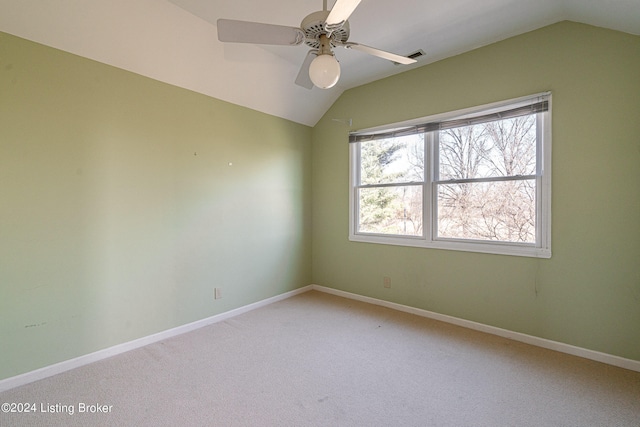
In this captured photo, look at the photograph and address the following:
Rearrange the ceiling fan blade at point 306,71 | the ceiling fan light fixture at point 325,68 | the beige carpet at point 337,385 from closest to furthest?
1. the ceiling fan light fixture at point 325,68
2. the beige carpet at point 337,385
3. the ceiling fan blade at point 306,71

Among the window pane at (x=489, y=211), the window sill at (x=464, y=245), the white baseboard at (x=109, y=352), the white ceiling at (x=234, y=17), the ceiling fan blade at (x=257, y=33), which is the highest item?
the white ceiling at (x=234, y=17)

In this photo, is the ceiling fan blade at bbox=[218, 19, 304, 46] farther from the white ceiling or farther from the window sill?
the window sill

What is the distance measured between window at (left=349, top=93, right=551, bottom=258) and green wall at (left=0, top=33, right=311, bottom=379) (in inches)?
56.0

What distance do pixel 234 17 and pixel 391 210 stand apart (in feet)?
8.39

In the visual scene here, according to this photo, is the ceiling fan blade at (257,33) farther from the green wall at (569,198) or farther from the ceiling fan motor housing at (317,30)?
the green wall at (569,198)

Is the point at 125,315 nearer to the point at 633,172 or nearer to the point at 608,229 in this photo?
the point at 608,229

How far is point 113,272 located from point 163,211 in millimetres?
644

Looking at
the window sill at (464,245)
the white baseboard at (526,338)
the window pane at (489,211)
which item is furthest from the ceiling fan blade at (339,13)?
the white baseboard at (526,338)

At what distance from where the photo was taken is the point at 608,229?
2193 mm

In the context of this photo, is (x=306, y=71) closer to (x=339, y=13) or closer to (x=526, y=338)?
(x=339, y=13)

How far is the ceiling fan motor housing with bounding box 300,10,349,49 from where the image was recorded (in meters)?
1.41

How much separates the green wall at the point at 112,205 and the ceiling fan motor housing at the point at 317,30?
173 centimetres

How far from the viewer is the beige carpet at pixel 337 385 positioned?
1648mm

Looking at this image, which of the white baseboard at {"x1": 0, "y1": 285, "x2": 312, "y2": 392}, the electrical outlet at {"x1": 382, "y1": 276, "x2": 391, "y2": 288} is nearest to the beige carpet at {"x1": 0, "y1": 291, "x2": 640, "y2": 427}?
the white baseboard at {"x1": 0, "y1": 285, "x2": 312, "y2": 392}
